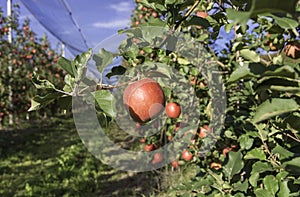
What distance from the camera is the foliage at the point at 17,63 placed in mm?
5277

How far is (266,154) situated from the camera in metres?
1.13

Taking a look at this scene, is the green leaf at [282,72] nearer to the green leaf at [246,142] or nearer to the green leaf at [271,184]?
the green leaf at [271,184]

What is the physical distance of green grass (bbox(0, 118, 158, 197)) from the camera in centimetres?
339

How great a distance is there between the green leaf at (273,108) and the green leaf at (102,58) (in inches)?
14.4

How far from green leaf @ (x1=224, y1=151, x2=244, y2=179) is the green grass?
1744 millimetres

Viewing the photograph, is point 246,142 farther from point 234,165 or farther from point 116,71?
point 116,71

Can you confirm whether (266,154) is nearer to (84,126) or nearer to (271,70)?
(271,70)

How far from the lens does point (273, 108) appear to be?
48 centimetres

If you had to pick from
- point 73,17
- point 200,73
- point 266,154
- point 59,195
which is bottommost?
point 59,195

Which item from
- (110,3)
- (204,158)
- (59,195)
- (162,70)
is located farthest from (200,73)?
(110,3)

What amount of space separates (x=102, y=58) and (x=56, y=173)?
3.53 metres

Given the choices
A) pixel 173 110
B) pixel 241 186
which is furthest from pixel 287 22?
pixel 173 110

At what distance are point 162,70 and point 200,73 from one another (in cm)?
124

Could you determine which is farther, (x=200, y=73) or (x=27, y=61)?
(x=27, y=61)
